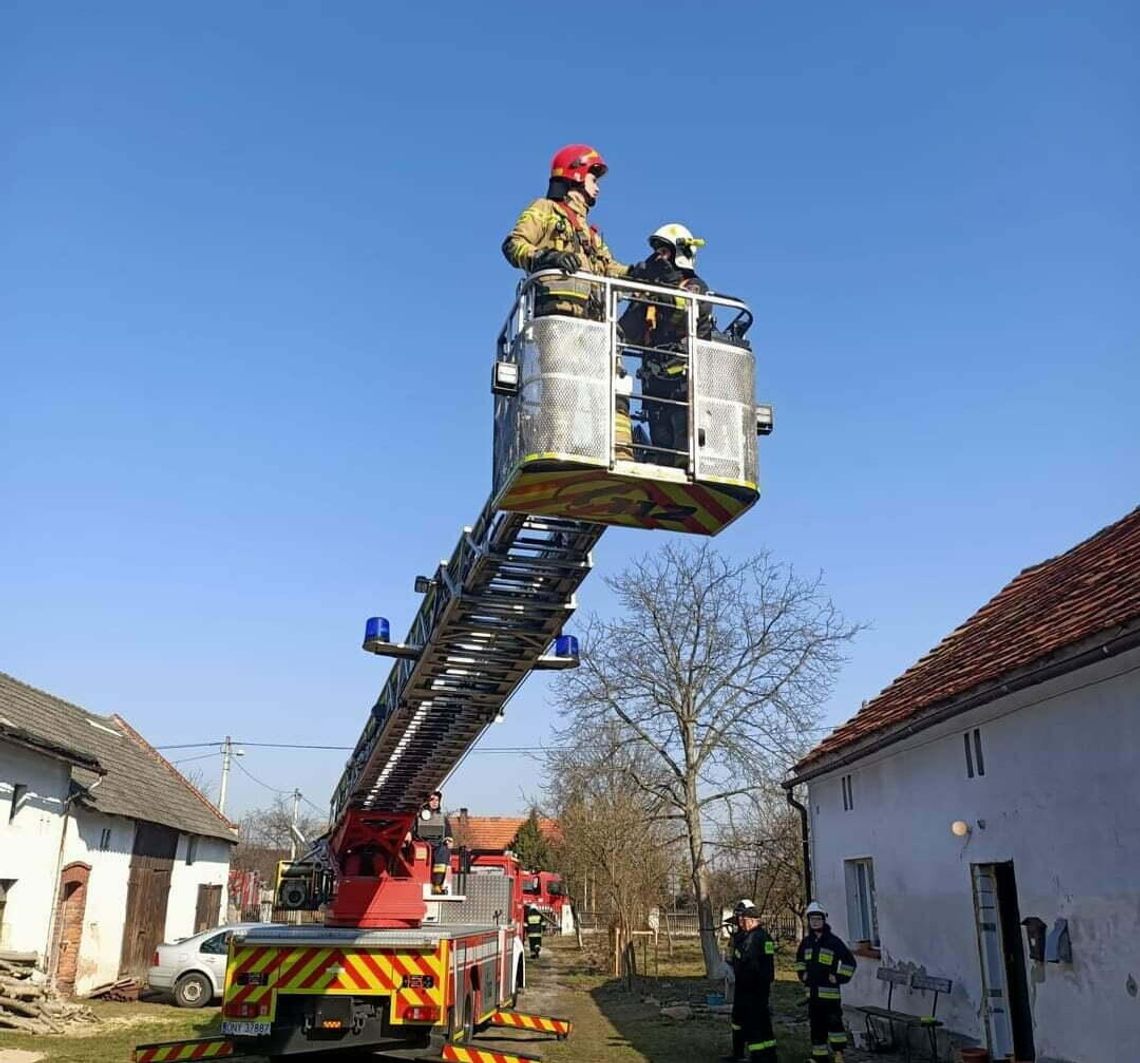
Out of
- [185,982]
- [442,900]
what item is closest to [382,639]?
[442,900]

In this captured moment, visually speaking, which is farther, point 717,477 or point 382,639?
point 382,639

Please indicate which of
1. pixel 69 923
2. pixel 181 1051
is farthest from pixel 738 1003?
pixel 69 923

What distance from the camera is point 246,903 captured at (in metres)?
36.0

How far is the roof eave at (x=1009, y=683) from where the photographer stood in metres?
7.23

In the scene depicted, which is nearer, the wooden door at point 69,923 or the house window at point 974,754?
the house window at point 974,754

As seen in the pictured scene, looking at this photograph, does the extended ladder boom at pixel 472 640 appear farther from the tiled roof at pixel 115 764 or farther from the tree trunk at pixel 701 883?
the tree trunk at pixel 701 883

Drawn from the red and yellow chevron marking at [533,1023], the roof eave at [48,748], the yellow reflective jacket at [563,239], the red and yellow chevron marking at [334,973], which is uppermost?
the yellow reflective jacket at [563,239]

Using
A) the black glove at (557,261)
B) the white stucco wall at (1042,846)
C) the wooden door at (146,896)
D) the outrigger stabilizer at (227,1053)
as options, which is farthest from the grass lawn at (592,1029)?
the black glove at (557,261)

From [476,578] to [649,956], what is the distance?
89.1 feet

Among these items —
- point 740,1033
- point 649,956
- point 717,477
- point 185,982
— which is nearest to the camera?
point 717,477

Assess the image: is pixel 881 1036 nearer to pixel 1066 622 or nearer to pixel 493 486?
pixel 1066 622

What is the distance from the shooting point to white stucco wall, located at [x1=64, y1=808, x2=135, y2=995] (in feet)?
54.3

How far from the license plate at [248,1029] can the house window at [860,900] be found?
728cm

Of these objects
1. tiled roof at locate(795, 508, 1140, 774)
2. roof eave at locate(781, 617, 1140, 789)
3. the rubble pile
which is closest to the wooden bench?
roof eave at locate(781, 617, 1140, 789)
